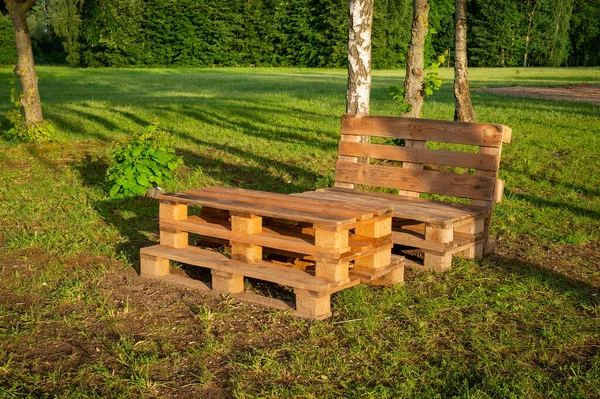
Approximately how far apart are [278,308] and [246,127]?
10814 mm

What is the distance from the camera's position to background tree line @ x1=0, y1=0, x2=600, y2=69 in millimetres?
52219

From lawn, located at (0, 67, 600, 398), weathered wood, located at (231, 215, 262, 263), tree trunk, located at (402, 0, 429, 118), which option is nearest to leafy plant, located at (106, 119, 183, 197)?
lawn, located at (0, 67, 600, 398)

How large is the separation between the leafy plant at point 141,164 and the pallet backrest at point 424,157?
2.27 metres

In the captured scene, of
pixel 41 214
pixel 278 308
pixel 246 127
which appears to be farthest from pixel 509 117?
pixel 278 308

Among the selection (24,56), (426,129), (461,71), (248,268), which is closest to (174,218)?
(248,268)

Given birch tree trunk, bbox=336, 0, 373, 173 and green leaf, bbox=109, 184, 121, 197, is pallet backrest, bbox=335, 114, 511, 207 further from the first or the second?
green leaf, bbox=109, 184, 121, 197

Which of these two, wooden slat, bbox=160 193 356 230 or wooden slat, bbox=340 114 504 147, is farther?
wooden slat, bbox=340 114 504 147

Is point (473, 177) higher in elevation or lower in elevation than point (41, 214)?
higher

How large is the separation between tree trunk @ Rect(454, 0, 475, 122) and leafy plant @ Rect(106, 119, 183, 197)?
6.45 meters

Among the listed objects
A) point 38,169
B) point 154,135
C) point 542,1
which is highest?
point 542,1

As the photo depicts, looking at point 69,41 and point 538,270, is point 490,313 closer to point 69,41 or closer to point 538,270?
point 538,270

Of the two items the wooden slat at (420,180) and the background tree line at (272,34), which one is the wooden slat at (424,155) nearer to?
the wooden slat at (420,180)

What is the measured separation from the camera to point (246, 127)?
51.0 feet

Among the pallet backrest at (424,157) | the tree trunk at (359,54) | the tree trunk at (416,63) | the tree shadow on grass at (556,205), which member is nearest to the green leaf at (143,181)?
the pallet backrest at (424,157)
